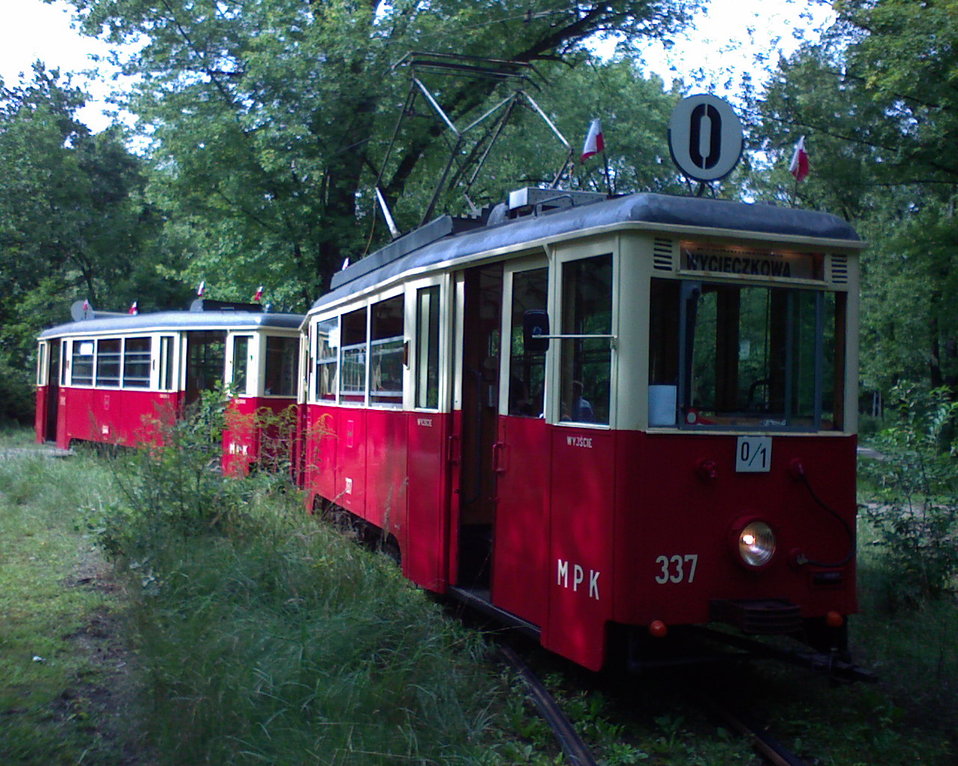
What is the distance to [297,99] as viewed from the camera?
17.6 m

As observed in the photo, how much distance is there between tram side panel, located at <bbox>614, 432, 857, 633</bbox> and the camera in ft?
17.9

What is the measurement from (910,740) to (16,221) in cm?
3130

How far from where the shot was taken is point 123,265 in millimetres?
36188

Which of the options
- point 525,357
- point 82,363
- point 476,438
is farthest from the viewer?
point 82,363

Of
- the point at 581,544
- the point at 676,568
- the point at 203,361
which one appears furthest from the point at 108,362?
the point at 676,568

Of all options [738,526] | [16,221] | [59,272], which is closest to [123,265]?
[59,272]

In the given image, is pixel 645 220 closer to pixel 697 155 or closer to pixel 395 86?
pixel 697 155

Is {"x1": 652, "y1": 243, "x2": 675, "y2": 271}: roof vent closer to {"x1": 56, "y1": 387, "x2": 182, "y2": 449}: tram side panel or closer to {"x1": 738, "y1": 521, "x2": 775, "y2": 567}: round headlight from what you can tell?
{"x1": 738, "y1": 521, "x2": 775, "y2": 567}: round headlight

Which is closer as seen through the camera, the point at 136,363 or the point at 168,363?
the point at 168,363

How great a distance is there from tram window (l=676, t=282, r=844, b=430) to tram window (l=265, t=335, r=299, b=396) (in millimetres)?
10900

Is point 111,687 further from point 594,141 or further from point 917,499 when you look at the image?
point 917,499

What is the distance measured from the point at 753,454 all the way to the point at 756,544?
480 mm

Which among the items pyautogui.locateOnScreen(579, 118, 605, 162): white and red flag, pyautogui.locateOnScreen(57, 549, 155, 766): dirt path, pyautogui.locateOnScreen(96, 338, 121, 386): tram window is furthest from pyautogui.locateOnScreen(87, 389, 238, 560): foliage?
pyautogui.locateOnScreen(96, 338, 121, 386): tram window

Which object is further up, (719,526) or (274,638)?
(719,526)
